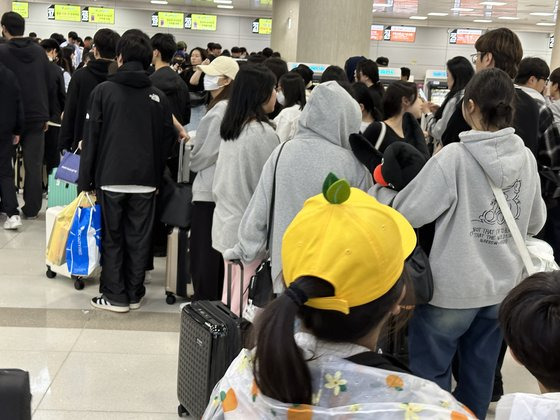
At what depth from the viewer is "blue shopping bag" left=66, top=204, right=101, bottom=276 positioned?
4746mm

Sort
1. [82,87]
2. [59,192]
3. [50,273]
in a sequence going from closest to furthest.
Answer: [50,273], [59,192], [82,87]

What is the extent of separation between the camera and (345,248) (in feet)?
4.28

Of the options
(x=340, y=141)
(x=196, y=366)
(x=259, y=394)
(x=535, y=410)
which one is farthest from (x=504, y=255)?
(x=259, y=394)

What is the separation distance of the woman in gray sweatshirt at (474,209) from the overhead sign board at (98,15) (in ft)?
79.5

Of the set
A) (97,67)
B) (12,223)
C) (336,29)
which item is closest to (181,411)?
(97,67)

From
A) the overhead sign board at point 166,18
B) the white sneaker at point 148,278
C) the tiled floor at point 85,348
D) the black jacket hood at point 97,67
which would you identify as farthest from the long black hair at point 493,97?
the overhead sign board at point 166,18

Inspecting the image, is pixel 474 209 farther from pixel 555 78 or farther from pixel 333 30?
pixel 333 30

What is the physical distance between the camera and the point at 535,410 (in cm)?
136

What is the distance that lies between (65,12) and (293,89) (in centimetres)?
2215

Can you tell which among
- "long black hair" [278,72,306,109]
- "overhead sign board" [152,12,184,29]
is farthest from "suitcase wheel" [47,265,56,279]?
"overhead sign board" [152,12,184,29]

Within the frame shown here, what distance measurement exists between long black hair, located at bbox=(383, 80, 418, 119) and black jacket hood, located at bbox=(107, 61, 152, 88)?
1552mm

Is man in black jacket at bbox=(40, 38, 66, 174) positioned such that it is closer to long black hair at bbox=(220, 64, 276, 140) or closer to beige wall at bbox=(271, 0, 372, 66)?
beige wall at bbox=(271, 0, 372, 66)

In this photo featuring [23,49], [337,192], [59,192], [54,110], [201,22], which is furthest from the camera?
[201,22]

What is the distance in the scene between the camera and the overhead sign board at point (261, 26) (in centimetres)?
2653
